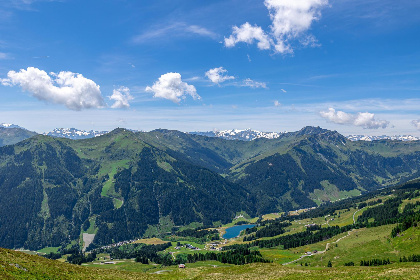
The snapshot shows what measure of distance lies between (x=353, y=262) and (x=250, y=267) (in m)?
88.3

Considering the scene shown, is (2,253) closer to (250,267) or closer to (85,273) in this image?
(85,273)

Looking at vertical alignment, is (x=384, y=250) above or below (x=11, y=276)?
below

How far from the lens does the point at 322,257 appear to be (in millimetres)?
182875

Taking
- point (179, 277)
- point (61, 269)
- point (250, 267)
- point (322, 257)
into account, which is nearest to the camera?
point (61, 269)

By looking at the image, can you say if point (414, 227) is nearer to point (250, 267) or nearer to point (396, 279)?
point (250, 267)

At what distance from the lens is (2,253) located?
6888 centimetres

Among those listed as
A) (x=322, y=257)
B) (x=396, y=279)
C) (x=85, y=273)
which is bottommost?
(x=322, y=257)

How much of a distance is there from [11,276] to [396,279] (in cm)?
8301

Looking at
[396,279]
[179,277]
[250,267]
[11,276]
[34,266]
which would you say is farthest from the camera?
[250,267]

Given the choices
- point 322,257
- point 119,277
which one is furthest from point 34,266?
point 322,257

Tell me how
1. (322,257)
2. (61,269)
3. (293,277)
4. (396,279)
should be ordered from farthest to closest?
1. (322,257)
2. (293,277)
3. (61,269)
4. (396,279)

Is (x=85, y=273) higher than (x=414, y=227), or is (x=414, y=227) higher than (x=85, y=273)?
(x=85, y=273)

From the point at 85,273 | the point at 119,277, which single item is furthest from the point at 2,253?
the point at 119,277

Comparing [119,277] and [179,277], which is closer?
[119,277]
